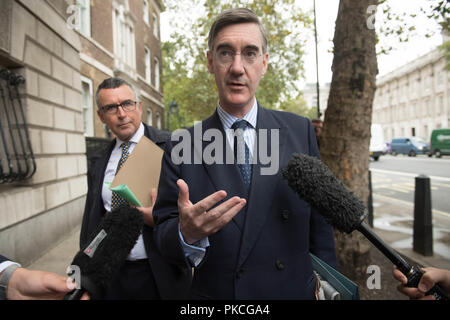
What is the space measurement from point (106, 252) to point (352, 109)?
309 centimetres

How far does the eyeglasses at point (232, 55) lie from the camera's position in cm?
145

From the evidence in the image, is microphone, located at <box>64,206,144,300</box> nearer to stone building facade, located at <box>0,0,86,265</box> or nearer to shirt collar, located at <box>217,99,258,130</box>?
shirt collar, located at <box>217,99,258,130</box>

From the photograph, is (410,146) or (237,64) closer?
(237,64)

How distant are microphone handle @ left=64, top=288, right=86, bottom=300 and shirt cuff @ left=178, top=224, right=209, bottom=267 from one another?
414 mm

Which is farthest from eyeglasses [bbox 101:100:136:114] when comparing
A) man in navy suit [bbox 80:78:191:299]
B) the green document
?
the green document

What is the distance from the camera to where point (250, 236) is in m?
1.28

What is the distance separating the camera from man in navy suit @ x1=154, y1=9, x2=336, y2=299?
1.28 m

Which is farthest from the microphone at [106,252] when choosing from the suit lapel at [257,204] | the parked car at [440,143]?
the parked car at [440,143]

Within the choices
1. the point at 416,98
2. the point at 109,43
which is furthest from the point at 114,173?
the point at 416,98

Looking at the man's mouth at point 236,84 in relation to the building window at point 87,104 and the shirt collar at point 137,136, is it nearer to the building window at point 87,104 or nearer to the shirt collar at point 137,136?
the shirt collar at point 137,136

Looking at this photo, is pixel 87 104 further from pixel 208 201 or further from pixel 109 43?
pixel 208 201
